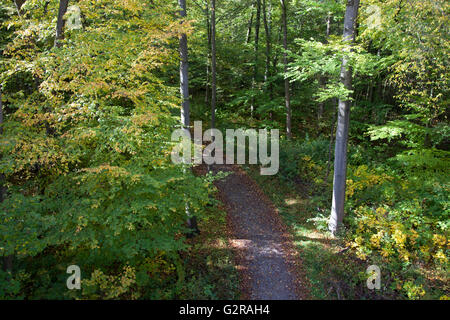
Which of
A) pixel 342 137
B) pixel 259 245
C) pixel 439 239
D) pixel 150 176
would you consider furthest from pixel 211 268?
pixel 439 239

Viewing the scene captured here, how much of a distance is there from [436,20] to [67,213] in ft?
32.5

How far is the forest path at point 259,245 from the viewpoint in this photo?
23.4ft

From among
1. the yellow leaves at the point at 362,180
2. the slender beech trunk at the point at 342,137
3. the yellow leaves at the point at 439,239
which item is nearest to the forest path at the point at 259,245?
the slender beech trunk at the point at 342,137

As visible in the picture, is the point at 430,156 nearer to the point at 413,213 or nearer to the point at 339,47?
the point at 413,213

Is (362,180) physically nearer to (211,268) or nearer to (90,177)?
(211,268)

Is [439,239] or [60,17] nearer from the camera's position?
[60,17]

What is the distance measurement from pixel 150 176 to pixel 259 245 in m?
5.06

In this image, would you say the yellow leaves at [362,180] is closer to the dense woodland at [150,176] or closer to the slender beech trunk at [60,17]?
the dense woodland at [150,176]

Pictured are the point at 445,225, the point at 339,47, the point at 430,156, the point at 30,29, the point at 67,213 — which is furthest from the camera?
the point at 430,156

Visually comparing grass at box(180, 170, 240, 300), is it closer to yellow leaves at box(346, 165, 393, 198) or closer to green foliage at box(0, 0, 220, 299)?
green foliage at box(0, 0, 220, 299)

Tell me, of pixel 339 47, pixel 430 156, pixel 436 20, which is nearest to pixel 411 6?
pixel 436 20

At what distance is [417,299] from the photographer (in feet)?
20.9

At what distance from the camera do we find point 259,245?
342 inches

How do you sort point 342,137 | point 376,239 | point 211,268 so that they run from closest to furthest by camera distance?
point 211,268 → point 376,239 → point 342,137
